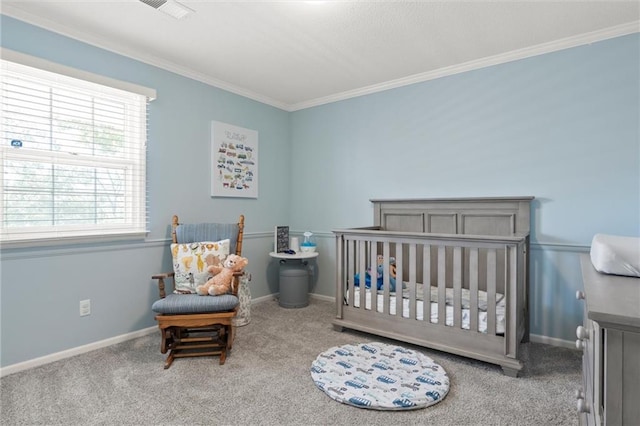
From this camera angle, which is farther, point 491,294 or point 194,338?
point 194,338

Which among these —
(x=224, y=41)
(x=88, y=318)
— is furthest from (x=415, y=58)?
(x=88, y=318)

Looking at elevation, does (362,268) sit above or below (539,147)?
below

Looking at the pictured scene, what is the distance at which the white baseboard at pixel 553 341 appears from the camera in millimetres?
2613

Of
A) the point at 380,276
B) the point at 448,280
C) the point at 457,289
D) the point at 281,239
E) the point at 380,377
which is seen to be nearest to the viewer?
the point at 380,377

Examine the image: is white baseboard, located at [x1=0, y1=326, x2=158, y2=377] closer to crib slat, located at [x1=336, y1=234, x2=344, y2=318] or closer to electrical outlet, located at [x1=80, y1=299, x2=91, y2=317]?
electrical outlet, located at [x1=80, y1=299, x2=91, y2=317]

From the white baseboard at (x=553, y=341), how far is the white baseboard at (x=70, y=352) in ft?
10.4

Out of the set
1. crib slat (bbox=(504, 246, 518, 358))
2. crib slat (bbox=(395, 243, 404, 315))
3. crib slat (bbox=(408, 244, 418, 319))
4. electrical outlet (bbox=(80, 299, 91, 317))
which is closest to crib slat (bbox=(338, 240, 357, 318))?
crib slat (bbox=(395, 243, 404, 315))

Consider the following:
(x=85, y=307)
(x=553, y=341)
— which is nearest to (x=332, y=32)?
(x=85, y=307)

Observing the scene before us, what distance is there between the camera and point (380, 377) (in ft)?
6.97

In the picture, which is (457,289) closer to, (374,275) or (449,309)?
(449,309)

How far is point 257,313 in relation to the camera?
3.48 meters

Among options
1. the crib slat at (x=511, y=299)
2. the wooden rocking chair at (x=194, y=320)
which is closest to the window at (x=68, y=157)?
the wooden rocking chair at (x=194, y=320)

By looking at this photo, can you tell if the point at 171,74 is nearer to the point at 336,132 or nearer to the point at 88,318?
the point at 336,132

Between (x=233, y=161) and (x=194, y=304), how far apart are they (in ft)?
5.63
